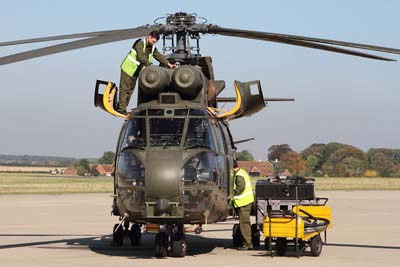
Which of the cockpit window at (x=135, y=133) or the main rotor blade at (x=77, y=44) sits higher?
the main rotor blade at (x=77, y=44)

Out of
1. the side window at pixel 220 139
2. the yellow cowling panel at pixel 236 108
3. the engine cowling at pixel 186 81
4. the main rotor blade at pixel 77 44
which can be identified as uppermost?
the main rotor blade at pixel 77 44

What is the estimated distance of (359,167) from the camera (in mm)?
120062

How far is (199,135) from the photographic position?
495 inches

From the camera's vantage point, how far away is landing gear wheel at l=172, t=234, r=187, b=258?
12492mm

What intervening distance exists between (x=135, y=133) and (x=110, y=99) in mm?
1322

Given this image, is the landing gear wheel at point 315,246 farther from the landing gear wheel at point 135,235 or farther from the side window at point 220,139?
the landing gear wheel at point 135,235

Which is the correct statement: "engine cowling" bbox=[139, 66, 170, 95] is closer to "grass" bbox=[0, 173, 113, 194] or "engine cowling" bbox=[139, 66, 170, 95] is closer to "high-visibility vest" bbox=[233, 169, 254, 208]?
"high-visibility vest" bbox=[233, 169, 254, 208]

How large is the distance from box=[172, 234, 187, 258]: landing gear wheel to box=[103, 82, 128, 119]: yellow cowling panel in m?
2.37

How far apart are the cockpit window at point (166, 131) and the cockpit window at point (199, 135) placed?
0.49 feet

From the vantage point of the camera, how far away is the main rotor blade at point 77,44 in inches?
427

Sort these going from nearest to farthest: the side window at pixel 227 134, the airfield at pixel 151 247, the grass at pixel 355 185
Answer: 1. the airfield at pixel 151 247
2. the side window at pixel 227 134
3. the grass at pixel 355 185

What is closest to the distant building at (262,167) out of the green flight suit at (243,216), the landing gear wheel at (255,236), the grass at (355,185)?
the landing gear wheel at (255,236)

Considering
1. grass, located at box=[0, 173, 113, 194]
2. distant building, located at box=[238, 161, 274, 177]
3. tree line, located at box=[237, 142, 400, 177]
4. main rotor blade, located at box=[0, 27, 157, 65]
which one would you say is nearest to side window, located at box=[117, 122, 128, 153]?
main rotor blade, located at box=[0, 27, 157, 65]

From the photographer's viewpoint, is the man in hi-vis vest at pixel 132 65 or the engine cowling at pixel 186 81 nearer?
the engine cowling at pixel 186 81
